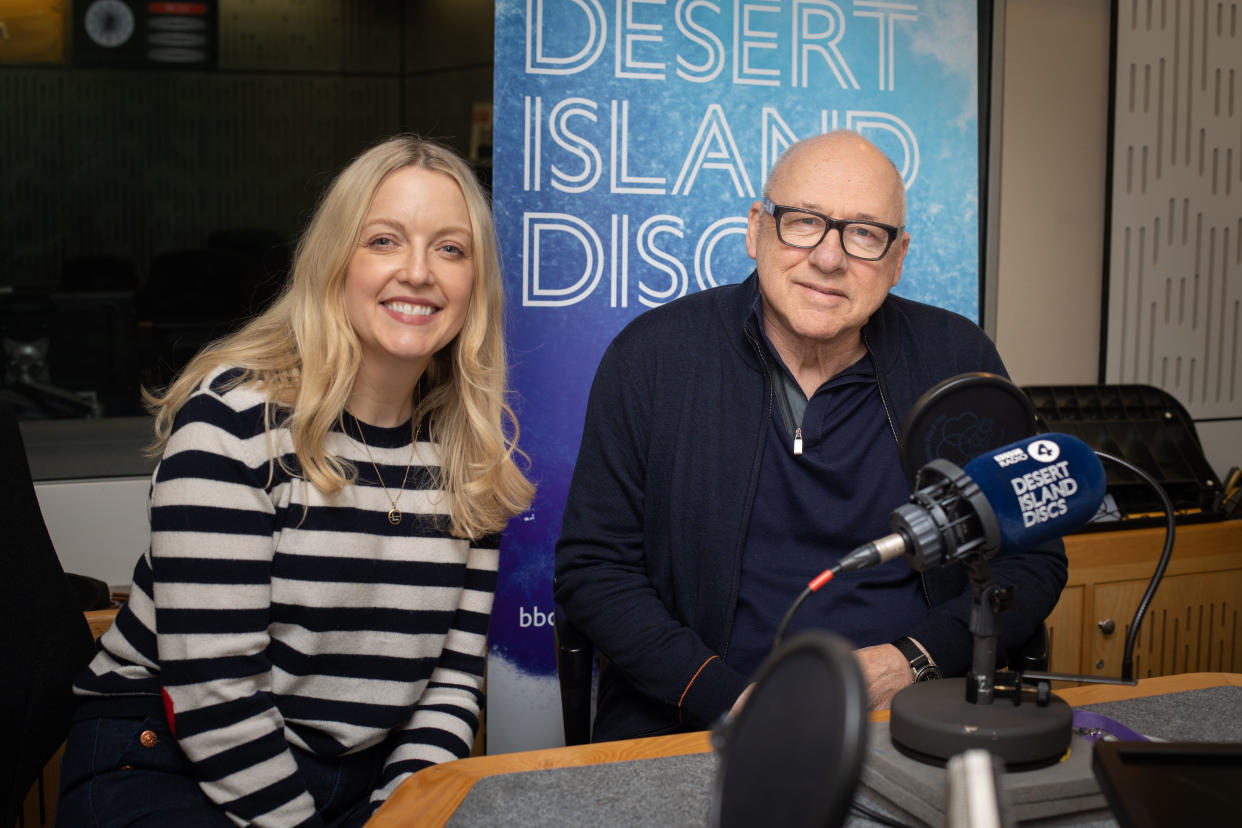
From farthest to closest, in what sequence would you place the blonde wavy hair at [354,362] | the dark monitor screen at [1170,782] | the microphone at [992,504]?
the blonde wavy hair at [354,362]
the microphone at [992,504]
the dark monitor screen at [1170,782]

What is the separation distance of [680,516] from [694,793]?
0.67 metres

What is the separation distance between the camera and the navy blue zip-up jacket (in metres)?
1.63

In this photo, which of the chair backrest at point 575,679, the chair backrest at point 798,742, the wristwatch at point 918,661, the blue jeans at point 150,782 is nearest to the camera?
the chair backrest at point 798,742

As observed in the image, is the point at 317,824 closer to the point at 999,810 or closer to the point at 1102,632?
the point at 999,810

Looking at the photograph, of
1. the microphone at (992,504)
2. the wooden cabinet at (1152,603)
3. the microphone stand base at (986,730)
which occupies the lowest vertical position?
the wooden cabinet at (1152,603)

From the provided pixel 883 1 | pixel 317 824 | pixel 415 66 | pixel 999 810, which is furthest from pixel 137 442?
pixel 999 810

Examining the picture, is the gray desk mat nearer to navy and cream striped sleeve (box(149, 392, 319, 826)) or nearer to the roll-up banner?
navy and cream striped sleeve (box(149, 392, 319, 826))

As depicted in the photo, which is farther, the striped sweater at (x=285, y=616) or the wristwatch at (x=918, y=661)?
the wristwatch at (x=918, y=661)

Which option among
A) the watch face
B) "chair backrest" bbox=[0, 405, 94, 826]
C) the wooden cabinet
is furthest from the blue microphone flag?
the watch face

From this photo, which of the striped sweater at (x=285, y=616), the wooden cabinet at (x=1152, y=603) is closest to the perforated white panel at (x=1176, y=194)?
the wooden cabinet at (x=1152, y=603)

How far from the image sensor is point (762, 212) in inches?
71.3

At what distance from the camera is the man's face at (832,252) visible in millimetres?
1706

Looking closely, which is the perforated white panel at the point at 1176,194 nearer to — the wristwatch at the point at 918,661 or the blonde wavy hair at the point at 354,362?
the wristwatch at the point at 918,661

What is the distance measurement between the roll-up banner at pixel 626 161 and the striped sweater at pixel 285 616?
0.84 metres
